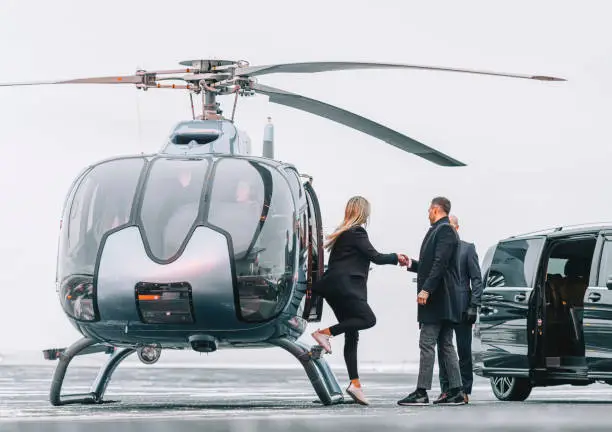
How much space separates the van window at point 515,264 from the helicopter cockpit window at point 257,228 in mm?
3084

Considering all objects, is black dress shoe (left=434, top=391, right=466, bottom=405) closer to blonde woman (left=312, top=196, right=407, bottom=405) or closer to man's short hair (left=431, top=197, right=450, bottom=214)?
blonde woman (left=312, top=196, right=407, bottom=405)

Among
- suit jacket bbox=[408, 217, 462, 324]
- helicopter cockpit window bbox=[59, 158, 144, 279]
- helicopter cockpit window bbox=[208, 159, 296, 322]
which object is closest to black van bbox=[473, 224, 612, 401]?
suit jacket bbox=[408, 217, 462, 324]

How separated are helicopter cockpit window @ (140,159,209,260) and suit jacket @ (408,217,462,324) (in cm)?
230

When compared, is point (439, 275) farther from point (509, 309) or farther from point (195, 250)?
point (195, 250)

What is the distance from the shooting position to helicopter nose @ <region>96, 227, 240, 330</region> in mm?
12500

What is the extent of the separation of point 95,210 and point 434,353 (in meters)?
3.42

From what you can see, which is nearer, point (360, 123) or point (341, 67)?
point (341, 67)

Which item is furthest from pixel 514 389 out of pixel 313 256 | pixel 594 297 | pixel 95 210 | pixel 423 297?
pixel 95 210

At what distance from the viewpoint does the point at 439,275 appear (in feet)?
44.4

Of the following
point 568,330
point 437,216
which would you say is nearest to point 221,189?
point 437,216

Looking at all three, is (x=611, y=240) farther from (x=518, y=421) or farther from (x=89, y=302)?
(x=89, y=302)

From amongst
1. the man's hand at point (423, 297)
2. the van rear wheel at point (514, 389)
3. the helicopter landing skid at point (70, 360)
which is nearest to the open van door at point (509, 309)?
the van rear wheel at point (514, 389)

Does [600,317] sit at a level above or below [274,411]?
above

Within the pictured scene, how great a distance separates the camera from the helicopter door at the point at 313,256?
13781 millimetres
